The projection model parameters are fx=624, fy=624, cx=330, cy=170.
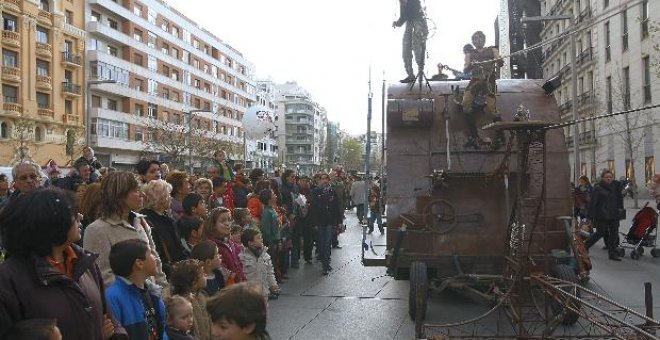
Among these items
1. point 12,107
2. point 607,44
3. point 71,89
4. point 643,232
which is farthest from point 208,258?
point 71,89

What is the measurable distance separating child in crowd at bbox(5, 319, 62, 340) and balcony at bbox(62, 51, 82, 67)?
53.2 metres

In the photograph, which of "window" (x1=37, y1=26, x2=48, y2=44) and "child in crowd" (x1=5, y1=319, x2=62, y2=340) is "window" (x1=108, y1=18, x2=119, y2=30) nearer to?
"window" (x1=37, y1=26, x2=48, y2=44)

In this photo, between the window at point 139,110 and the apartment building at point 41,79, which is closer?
the apartment building at point 41,79

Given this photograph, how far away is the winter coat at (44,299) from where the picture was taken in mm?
2506

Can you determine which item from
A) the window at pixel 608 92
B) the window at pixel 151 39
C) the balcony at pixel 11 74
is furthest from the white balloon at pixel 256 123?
the window at pixel 151 39

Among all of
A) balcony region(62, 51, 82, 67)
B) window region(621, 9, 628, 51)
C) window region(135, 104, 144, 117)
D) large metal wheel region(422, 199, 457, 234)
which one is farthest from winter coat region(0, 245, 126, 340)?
window region(135, 104, 144, 117)

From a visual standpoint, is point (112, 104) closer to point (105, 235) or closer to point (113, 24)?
point (113, 24)

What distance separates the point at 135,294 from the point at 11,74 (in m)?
47.4

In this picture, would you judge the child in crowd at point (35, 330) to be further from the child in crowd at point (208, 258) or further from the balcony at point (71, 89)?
the balcony at point (71, 89)

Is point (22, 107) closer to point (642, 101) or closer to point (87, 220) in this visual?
point (642, 101)

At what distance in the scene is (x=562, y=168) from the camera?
26.8ft

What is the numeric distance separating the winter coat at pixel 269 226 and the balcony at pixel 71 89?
46.0 metres

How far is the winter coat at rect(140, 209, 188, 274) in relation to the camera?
5.19m

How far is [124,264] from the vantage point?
363 centimetres
